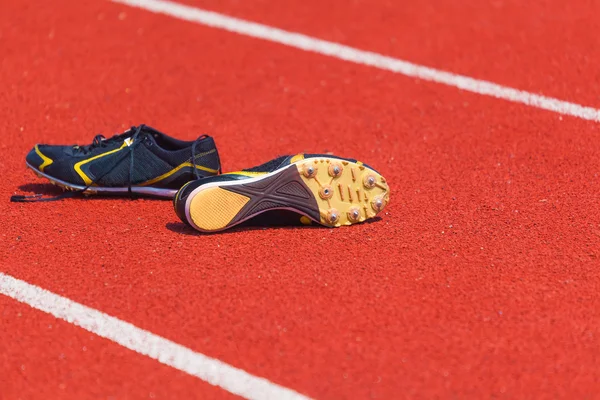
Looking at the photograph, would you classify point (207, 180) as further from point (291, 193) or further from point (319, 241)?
point (319, 241)

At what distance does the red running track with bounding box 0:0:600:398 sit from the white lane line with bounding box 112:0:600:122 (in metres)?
0.10

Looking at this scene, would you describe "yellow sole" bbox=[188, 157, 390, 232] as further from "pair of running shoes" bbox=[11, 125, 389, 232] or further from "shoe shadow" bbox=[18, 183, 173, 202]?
"shoe shadow" bbox=[18, 183, 173, 202]

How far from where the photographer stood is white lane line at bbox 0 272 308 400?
306 cm

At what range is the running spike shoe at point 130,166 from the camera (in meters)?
4.29

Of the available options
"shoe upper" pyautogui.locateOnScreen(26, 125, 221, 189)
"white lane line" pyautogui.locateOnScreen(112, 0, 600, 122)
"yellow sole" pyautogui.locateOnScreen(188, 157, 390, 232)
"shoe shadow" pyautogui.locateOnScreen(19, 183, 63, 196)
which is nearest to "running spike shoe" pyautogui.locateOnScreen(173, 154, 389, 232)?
"yellow sole" pyautogui.locateOnScreen(188, 157, 390, 232)

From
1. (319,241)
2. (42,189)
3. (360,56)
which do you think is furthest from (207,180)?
(360,56)

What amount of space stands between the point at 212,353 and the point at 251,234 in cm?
89

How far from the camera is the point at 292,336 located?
10.8ft

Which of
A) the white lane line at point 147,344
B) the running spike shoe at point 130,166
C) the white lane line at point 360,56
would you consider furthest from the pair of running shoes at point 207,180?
the white lane line at point 360,56

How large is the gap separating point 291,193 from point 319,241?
245 mm

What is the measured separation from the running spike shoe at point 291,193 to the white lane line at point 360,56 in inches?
68.0

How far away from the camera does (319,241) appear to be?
395 centimetres

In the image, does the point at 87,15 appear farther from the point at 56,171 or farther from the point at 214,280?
the point at 214,280

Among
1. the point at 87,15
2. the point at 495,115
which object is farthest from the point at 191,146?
the point at 87,15
